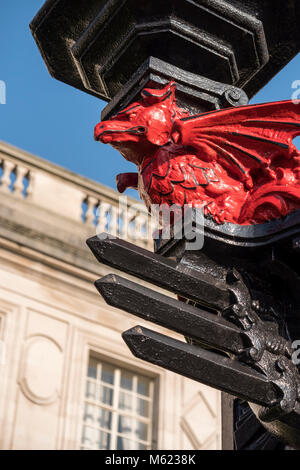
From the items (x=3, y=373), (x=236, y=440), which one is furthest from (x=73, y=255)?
(x=236, y=440)

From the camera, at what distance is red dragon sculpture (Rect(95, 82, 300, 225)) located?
7.91 feet

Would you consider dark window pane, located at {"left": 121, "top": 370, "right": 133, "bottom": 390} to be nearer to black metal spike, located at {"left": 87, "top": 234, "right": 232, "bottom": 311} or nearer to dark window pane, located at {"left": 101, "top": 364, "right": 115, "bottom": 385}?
dark window pane, located at {"left": 101, "top": 364, "right": 115, "bottom": 385}

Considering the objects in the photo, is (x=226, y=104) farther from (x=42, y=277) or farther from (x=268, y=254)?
(x=42, y=277)

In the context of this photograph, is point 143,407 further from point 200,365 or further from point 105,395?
point 200,365

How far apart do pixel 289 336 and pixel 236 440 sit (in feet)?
2.03

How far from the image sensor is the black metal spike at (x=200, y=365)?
2080 mm

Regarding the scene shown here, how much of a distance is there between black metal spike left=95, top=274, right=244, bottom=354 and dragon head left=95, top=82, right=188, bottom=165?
0.46 meters

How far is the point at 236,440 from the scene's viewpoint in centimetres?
285

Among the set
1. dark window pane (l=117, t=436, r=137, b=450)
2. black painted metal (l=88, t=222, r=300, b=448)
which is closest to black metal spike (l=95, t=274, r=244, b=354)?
black painted metal (l=88, t=222, r=300, b=448)

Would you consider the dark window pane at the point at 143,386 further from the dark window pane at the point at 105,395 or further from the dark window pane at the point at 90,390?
the dark window pane at the point at 90,390

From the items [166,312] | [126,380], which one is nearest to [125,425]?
[126,380]

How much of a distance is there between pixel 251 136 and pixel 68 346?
809cm

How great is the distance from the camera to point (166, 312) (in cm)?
216

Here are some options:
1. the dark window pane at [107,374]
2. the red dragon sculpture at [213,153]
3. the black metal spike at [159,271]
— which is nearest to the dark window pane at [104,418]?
A: the dark window pane at [107,374]
